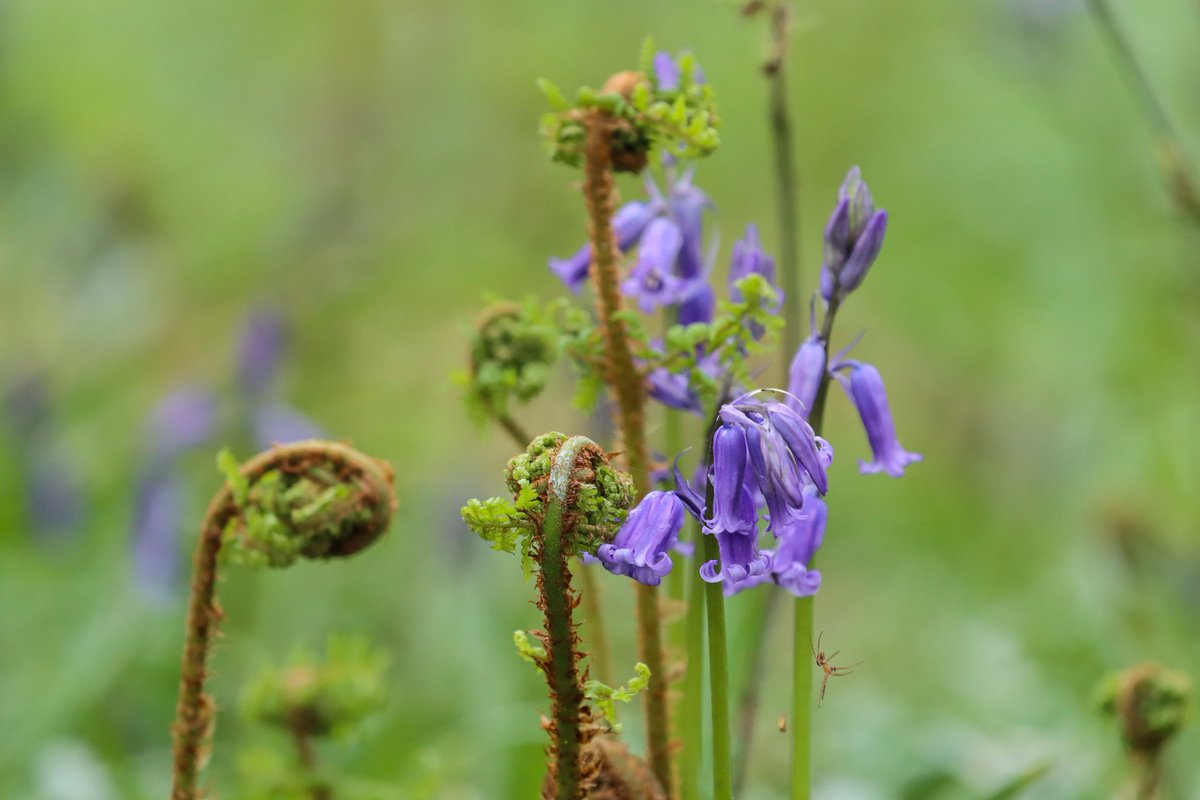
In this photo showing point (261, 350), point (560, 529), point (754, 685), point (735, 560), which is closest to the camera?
point (560, 529)

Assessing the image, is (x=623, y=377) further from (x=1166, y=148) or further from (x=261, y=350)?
(x=261, y=350)

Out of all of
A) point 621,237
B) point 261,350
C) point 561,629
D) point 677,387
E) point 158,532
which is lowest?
point 561,629

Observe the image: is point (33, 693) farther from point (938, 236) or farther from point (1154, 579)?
point (938, 236)

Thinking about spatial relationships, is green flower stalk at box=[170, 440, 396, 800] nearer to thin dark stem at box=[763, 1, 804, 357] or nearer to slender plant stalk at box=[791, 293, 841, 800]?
slender plant stalk at box=[791, 293, 841, 800]

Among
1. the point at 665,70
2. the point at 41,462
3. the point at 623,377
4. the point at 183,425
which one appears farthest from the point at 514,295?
the point at 623,377

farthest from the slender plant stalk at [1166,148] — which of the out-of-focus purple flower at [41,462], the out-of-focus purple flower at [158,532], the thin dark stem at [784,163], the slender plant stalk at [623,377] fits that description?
the out-of-focus purple flower at [41,462]

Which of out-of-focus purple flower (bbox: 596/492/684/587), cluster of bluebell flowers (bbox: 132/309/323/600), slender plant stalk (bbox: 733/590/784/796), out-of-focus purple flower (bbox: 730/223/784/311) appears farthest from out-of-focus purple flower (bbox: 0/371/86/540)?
out-of-focus purple flower (bbox: 596/492/684/587)

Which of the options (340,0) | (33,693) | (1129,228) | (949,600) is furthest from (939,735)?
(340,0)
